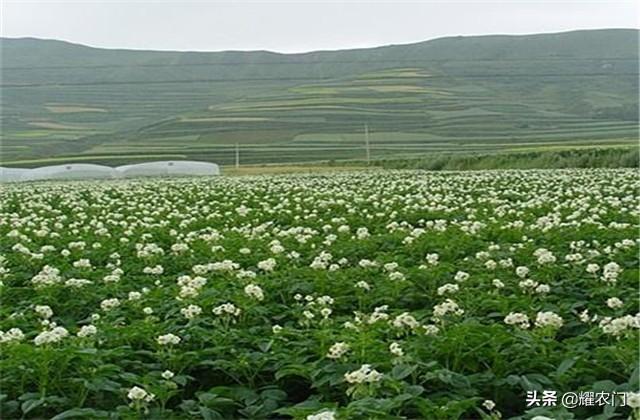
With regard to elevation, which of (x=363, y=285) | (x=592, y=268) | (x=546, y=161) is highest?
(x=592, y=268)

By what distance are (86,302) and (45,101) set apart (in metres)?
109

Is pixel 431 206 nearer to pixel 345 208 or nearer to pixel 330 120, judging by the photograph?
pixel 345 208

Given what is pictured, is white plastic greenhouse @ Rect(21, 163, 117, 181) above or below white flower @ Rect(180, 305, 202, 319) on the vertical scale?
below

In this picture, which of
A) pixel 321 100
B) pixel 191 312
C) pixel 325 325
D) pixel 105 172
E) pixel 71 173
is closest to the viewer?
pixel 325 325

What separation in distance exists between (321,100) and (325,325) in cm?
9651

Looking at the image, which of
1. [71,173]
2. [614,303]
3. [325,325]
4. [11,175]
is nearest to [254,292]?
[325,325]

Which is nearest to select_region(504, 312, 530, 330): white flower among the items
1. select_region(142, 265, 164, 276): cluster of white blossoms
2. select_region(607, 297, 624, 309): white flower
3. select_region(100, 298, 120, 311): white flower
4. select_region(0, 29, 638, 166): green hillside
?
select_region(607, 297, 624, 309): white flower

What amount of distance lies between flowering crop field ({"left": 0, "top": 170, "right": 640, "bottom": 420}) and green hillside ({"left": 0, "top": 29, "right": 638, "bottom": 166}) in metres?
52.2

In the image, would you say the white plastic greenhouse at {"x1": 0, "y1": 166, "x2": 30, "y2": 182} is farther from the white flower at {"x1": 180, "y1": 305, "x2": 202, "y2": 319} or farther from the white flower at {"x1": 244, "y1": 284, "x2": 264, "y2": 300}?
the white flower at {"x1": 180, "y1": 305, "x2": 202, "y2": 319}

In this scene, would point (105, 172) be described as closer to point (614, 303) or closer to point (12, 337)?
point (12, 337)

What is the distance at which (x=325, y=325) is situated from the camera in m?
5.30

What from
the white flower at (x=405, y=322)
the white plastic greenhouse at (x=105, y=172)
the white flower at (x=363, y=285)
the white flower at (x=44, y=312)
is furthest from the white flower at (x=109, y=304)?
the white plastic greenhouse at (x=105, y=172)

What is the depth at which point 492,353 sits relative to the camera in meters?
4.55

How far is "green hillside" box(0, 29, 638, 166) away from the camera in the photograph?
76.1 m
